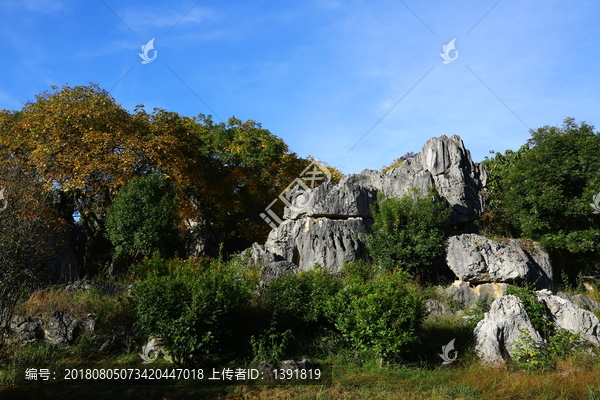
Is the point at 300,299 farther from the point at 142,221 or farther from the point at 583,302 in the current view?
the point at 583,302

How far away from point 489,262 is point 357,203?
4.61 metres

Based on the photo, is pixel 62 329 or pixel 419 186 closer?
pixel 62 329

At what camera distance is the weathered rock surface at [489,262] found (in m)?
13.4

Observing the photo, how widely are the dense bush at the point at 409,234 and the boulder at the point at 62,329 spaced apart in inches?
332

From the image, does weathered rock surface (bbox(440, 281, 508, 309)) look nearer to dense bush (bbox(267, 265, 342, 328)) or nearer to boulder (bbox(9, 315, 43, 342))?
dense bush (bbox(267, 265, 342, 328))

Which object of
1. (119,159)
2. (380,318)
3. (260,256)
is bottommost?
(380,318)

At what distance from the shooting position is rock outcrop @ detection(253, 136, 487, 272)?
A: 15.4 metres

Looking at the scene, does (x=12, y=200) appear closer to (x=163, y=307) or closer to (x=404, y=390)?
(x=163, y=307)

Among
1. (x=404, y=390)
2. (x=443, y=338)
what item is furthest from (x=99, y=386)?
(x=443, y=338)

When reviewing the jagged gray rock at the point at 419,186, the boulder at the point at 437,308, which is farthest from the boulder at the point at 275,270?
the boulder at the point at 437,308

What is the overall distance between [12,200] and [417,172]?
1272cm

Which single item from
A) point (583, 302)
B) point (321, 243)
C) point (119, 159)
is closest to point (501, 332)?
point (583, 302)

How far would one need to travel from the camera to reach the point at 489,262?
44.5 ft

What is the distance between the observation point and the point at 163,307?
8.62m
